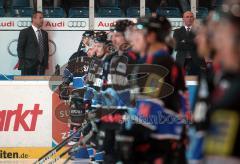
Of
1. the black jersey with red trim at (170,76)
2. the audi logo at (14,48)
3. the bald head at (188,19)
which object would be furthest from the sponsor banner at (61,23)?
the black jersey with red trim at (170,76)

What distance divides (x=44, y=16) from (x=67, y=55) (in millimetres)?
765

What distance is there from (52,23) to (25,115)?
2.84m

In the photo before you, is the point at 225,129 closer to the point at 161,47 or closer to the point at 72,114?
the point at 161,47

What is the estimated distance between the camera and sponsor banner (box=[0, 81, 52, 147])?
379 inches

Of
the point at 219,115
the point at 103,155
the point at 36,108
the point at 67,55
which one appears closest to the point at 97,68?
the point at 103,155

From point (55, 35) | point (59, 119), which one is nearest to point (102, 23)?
point (55, 35)

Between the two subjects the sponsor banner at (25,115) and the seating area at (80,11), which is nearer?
the sponsor banner at (25,115)

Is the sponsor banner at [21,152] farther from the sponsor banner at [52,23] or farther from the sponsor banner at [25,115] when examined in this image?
the sponsor banner at [52,23]

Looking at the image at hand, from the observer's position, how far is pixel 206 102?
10.8 feet

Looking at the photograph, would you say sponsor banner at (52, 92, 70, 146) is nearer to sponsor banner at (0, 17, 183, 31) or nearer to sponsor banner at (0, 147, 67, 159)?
sponsor banner at (0, 147, 67, 159)

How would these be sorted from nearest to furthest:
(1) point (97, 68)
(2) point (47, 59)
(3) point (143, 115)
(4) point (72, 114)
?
(3) point (143, 115), (1) point (97, 68), (4) point (72, 114), (2) point (47, 59)

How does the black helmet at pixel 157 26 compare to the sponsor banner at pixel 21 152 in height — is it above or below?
above

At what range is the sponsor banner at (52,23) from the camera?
39.7ft

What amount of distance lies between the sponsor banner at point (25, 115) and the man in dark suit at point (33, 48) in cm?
144
